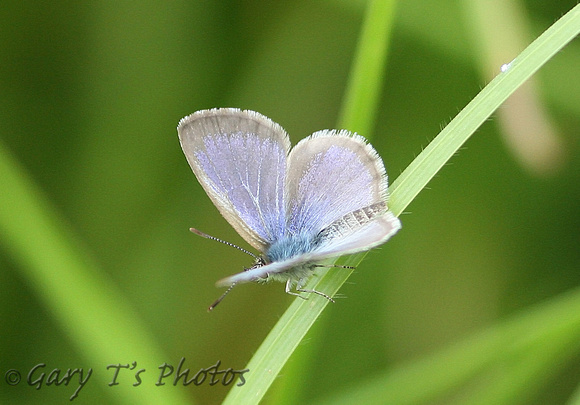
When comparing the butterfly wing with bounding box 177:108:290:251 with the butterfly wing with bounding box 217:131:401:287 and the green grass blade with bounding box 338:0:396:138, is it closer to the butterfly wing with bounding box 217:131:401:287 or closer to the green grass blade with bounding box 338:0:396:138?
the butterfly wing with bounding box 217:131:401:287

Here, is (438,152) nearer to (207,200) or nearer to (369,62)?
(369,62)

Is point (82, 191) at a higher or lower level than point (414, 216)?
higher

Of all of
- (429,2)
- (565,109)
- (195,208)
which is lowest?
(565,109)

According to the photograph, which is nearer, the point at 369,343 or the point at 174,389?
the point at 174,389

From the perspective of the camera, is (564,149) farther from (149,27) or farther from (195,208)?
(149,27)

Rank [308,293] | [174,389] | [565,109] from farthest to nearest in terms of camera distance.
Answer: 1. [565,109]
2. [174,389]
3. [308,293]

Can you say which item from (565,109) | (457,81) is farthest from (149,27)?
(565,109)

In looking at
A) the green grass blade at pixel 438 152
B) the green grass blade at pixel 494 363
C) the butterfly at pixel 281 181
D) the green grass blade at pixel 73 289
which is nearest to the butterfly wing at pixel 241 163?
the butterfly at pixel 281 181
